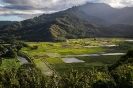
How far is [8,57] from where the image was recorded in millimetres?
106125

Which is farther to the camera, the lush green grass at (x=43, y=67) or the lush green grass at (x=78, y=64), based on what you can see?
the lush green grass at (x=78, y=64)

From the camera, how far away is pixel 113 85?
38531 mm

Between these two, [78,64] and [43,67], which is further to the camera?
[78,64]

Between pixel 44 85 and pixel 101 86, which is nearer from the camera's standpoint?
pixel 44 85

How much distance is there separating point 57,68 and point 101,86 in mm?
43848

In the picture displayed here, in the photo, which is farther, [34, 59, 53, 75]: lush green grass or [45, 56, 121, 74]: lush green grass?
[45, 56, 121, 74]: lush green grass

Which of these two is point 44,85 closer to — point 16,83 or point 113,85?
point 16,83

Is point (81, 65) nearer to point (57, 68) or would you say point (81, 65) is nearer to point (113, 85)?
point (57, 68)

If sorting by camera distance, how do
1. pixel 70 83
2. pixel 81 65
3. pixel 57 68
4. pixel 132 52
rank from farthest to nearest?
pixel 81 65 < pixel 57 68 < pixel 132 52 < pixel 70 83

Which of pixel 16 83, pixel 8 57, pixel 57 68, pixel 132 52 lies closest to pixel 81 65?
pixel 57 68

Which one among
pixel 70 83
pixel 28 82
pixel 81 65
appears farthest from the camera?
pixel 81 65

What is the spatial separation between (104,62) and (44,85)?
6384 centimetres

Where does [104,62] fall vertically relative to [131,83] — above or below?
below

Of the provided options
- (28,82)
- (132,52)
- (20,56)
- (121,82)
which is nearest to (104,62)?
(132,52)
